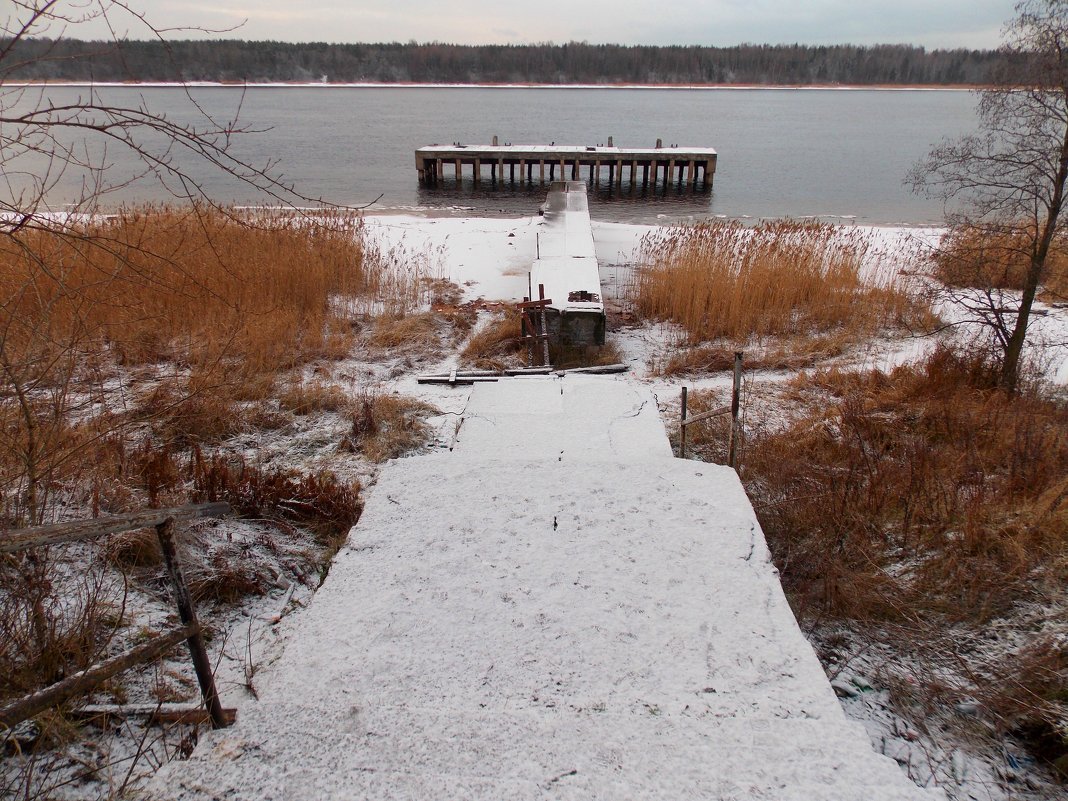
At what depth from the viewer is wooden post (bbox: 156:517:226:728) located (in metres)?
2.04

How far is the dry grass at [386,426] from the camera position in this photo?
18.3 ft

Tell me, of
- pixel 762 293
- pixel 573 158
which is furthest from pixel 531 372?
pixel 573 158

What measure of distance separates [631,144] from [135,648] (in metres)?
40.1

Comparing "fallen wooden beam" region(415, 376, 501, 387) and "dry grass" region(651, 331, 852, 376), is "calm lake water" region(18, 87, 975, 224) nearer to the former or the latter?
"fallen wooden beam" region(415, 376, 501, 387)

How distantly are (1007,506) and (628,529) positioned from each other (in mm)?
2689

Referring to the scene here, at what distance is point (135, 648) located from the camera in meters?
2.02

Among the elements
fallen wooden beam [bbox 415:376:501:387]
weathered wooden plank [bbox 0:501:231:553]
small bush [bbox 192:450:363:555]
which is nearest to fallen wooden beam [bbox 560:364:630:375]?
fallen wooden beam [bbox 415:376:501:387]

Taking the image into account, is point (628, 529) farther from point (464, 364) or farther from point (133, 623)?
point (464, 364)

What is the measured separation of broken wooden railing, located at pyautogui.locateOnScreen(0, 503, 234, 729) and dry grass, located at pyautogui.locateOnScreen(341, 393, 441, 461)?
3039 mm

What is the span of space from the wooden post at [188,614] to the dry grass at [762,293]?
7.17 metres

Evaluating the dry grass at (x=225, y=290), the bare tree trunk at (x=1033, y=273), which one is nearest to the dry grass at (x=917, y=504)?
the bare tree trunk at (x=1033, y=273)

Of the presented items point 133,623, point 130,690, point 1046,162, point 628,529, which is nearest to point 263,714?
point 130,690

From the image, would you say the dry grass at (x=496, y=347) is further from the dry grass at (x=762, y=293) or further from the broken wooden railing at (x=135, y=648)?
the broken wooden railing at (x=135, y=648)

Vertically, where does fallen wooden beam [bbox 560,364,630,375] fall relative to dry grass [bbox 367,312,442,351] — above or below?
below
